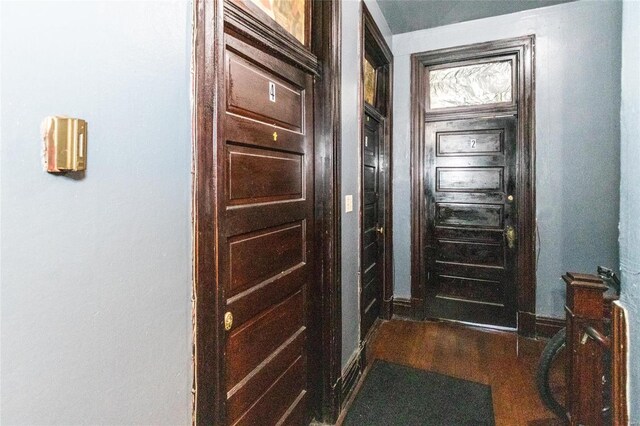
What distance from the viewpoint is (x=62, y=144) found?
655mm

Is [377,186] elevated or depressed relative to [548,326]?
elevated

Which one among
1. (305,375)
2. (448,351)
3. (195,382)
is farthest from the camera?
(448,351)

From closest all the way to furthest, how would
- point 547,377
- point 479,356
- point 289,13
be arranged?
1. point 289,13
2. point 547,377
3. point 479,356

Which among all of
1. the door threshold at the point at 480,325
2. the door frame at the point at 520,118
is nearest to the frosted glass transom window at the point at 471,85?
the door frame at the point at 520,118

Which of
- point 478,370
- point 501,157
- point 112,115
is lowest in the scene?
point 478,370

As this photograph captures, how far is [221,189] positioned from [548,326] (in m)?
3.16

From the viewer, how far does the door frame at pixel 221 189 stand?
1021 millimetres

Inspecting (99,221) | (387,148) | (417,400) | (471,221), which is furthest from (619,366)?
(387,148)

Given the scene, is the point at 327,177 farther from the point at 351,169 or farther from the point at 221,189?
the point at 221,189

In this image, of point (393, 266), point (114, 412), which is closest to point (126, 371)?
point (114, 412)

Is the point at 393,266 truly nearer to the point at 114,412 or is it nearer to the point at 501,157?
the point at 501,157

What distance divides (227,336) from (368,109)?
2.18 meters

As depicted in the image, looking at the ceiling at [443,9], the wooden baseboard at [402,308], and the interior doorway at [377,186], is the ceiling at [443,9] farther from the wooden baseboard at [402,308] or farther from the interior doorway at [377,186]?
the wooden baseboard at [402,308]

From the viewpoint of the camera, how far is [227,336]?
1272mm
